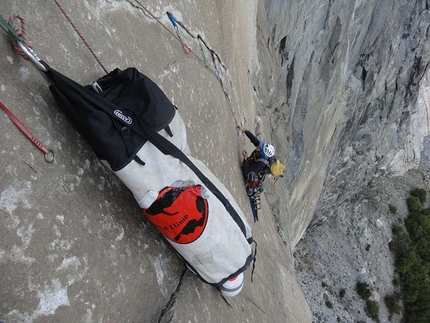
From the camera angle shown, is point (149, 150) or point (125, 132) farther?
point (149, 150)

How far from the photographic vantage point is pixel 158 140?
2.24 metres

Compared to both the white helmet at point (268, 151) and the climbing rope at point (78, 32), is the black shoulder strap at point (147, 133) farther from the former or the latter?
the white helmet at point (268, 151)

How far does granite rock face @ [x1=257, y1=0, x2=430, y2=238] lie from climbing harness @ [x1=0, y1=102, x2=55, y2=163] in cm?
679

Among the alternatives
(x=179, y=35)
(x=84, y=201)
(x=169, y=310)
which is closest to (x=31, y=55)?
(x=84, y=201)

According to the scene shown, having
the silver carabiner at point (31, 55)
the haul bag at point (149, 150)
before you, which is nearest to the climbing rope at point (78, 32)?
the haul bag at point (149, 150)

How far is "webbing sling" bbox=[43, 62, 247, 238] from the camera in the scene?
1957 mm

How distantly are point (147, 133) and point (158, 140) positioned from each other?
107mm

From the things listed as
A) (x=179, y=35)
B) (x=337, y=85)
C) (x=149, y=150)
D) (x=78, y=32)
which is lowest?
(x=337, y=85)

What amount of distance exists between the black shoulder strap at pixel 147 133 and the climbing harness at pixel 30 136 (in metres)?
0.35

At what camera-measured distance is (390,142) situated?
887 inches

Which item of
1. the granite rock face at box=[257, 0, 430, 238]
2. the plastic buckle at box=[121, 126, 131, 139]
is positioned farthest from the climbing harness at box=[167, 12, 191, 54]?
the granite rock face at box=[257, 0, 430, 238]

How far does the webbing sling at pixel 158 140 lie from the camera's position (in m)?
1.96

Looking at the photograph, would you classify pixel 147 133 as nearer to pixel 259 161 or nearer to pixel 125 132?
pixel 125 132

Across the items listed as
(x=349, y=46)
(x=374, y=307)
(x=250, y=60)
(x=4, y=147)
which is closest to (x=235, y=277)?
(x=4, y=147)
